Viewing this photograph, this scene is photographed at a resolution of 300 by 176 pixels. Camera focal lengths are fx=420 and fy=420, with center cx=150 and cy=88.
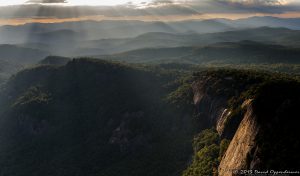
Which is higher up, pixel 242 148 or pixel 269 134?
pixel 269 134

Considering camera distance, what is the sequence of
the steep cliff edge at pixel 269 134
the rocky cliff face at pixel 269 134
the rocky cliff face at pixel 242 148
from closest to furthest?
the steep cliff edge at pixel 269 134 → the rocky cliff face at pixel 269 134 → the rocky cliff face at pixel 242 148

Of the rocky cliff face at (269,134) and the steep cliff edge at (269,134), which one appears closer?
the steep cliff edge at (269,134)

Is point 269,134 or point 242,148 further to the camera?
point 242,148

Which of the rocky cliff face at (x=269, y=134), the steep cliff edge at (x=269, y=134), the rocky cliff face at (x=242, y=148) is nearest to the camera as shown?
the steep cliff edge at (x=269, y=134)

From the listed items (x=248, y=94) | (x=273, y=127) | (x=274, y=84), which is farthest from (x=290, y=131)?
(x=248, y=94)

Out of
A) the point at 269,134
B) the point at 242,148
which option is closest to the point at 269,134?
the point at 269,134

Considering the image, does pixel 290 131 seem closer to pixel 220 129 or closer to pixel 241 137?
pixel 241 137

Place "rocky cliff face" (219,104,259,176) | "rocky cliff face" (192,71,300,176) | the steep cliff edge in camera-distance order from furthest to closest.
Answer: "rocky cliff face" (219,104,259,176)
"rocky cliff face" (192,71,300,176)
the steep cliff edge

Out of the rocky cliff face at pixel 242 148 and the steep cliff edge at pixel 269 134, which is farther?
the rocky cliff face at pixel 242 148

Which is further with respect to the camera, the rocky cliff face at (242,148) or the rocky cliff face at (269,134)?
the rocky cliff face at (242,148)

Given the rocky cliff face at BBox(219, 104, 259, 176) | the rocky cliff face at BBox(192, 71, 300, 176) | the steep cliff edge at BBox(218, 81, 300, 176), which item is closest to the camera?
the steep cliff edge at BBox(218, 81, 300, 176)

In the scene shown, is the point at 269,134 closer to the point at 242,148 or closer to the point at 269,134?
A: the point at 269,134
